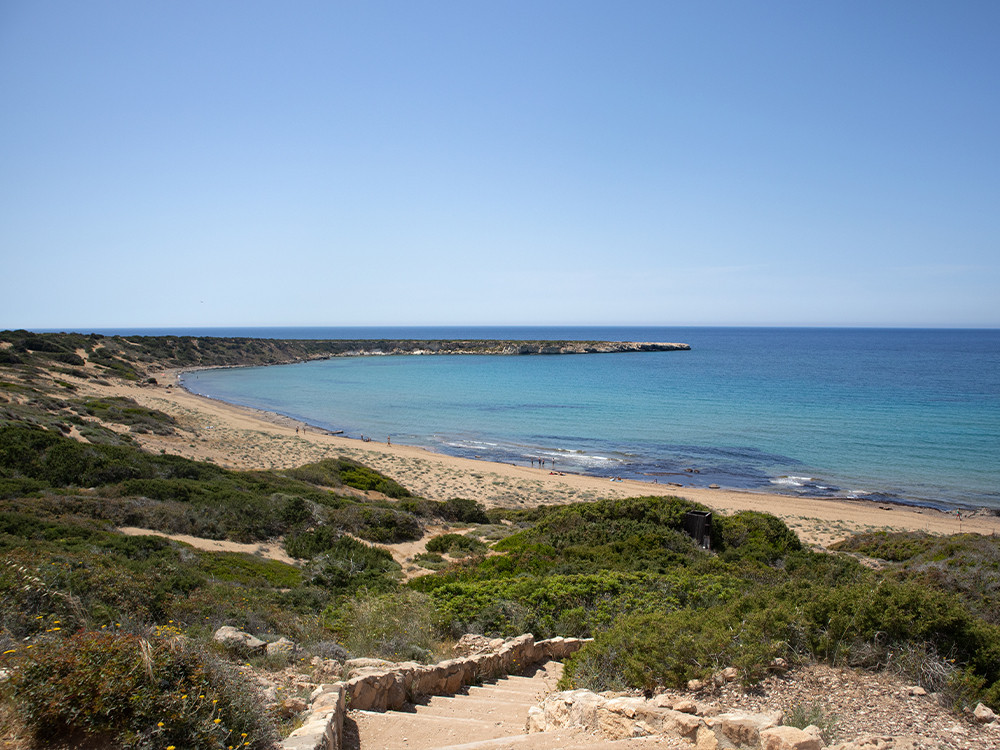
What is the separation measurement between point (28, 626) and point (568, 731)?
5939mm

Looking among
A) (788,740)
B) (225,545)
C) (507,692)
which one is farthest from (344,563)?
(788,740)

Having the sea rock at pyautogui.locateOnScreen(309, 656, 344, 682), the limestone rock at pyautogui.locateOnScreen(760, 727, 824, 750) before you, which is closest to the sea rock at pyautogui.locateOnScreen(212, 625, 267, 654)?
the sea rock at pyautogui.locateOnScreen(309, 656, 344, 682)

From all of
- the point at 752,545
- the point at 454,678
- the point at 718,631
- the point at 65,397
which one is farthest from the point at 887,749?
the point at 65,397

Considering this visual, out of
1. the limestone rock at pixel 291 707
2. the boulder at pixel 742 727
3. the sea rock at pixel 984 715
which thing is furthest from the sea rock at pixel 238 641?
the sea rock at pixel 984 715

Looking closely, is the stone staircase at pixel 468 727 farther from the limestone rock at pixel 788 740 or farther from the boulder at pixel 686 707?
the limestone rock at pixel 788 740

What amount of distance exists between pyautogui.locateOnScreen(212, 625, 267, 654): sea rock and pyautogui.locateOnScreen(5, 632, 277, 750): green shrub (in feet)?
7.84

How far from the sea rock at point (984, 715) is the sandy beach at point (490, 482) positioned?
16.0 meters

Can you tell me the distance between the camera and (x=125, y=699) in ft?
12.3

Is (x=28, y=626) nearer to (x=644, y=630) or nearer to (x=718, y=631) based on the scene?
(x=644, y=630)

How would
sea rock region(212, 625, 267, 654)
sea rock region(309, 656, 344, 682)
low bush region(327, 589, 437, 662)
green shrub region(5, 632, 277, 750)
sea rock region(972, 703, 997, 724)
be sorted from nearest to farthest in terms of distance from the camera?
1. green shrub region(5, 632, 277, 750)
2. sea rock region(972, 703, 997, 724)
3. sea rock region(309, 656, 344, 682)
4. sea rock region(212, 625, 267, 654)
5. low bush region(327, 589, 437, 662)

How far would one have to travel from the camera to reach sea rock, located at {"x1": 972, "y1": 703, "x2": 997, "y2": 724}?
4598 millimetres

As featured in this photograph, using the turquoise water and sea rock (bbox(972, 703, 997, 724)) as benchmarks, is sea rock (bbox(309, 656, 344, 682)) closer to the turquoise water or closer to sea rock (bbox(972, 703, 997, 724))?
sea rock (bbox(972, 703, 997, 724))

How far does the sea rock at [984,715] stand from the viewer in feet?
15.1

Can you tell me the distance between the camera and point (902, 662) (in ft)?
17.7
